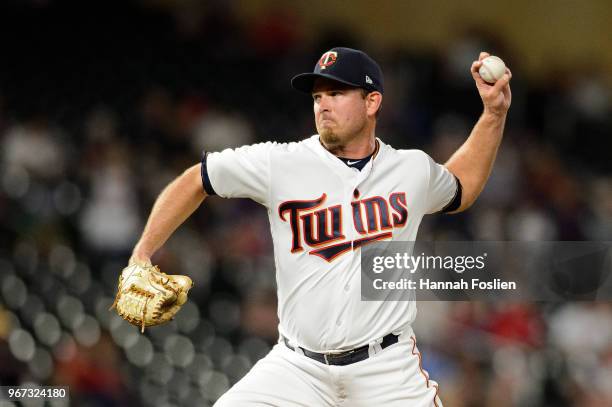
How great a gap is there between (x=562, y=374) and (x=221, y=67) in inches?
179

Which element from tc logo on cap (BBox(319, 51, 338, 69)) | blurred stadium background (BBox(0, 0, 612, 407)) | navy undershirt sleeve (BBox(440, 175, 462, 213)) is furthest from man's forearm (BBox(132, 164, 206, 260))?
blurred stadium background (BBox(0, 0, 612, 407))

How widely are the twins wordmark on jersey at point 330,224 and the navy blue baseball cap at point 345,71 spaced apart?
384 mm

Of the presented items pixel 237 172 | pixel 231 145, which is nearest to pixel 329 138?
pixel 237 172

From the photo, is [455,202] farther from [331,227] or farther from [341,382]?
[341,382]

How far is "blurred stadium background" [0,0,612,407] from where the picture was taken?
6.18m

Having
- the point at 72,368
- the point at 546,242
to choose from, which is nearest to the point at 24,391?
the point at 72,368

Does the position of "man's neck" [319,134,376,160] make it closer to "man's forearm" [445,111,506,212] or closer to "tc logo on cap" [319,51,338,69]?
"tc logo on cap" [319,51,338,69]

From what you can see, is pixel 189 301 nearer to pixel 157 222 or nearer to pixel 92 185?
pixel 92 185

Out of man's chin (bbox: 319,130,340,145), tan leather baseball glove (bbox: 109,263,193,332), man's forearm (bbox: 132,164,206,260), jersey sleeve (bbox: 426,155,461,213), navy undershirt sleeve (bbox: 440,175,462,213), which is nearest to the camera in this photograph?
tan leather baseball glove (bbox: 109,263,193,332)

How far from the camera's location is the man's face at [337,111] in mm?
3363

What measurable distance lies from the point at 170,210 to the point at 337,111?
25.6 inches

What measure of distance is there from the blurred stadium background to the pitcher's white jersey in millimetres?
2572

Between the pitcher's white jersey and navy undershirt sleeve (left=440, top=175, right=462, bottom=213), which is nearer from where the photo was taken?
the pitcher's white jersey

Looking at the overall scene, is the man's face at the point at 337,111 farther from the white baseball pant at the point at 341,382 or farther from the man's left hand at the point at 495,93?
the white baseball pant at the point at 341,382
